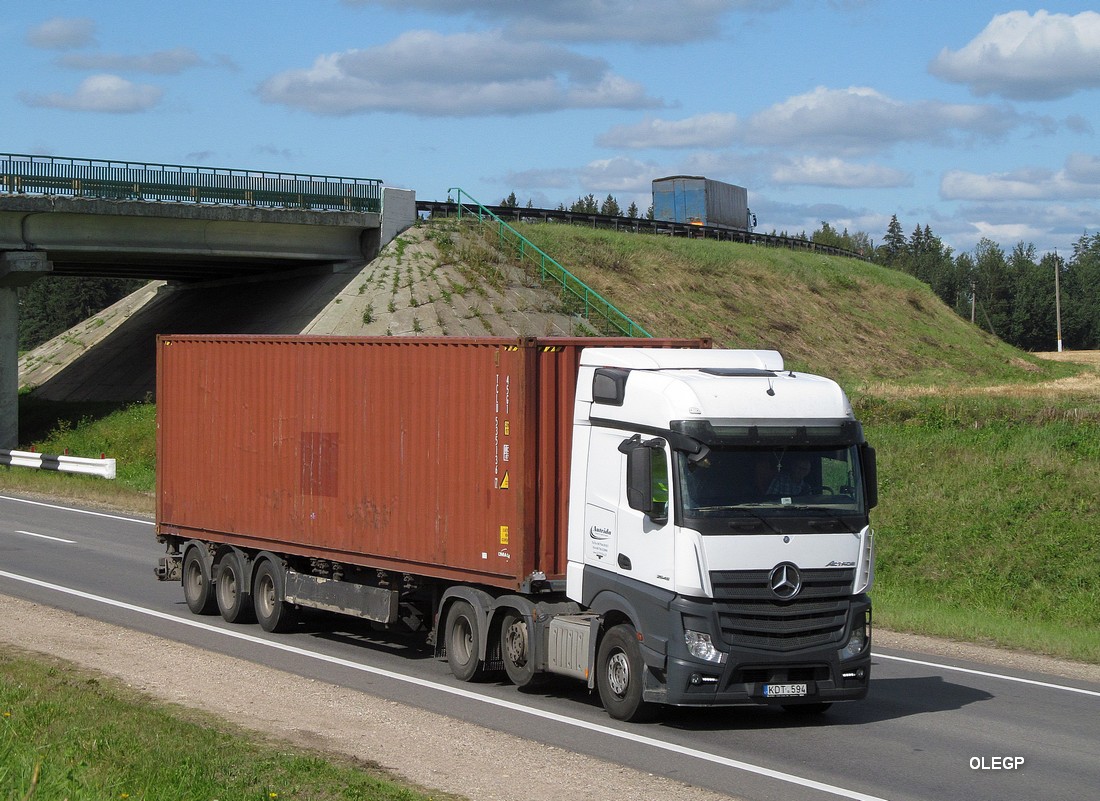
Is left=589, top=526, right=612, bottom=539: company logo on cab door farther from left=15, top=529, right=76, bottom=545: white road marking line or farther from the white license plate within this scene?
left=15, top=529, right=76, bottom=545: white road marking line

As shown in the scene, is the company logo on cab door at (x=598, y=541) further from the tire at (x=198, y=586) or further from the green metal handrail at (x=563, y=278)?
the green metal handrail at (x=563, y=278)

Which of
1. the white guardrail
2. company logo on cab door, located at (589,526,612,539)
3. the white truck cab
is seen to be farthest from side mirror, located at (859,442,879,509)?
the white guardrail

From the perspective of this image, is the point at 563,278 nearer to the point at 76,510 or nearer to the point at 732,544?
the point at 76,510

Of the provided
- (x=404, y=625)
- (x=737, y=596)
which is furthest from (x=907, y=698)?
(x=404, y=625)

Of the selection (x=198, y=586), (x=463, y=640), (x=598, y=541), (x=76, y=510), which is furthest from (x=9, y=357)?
(x=598, y=541)

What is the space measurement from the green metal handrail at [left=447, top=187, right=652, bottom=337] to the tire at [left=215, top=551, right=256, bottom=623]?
94.4ft

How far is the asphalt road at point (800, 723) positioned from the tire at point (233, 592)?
0.22 metres

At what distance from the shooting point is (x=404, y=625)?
50.9 ft

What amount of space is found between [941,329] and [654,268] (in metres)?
19.9

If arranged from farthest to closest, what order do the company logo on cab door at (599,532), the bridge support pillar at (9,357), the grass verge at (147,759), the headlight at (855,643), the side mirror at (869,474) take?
1. the bridge support pillar at (9,357)
2. the company logo on cab door at (599,532)
3. the side mirror at (869,474)
4. the headlight at (855,643)
5. the grass verge at (147,759)

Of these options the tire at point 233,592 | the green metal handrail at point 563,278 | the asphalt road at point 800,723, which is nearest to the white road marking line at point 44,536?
the asphalt road at point 800,723

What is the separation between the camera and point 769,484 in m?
11.2

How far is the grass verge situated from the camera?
25.5 feet

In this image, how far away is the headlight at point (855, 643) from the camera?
1116 cm
